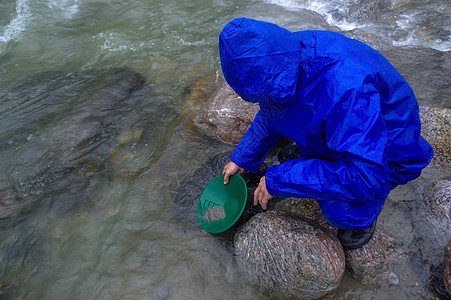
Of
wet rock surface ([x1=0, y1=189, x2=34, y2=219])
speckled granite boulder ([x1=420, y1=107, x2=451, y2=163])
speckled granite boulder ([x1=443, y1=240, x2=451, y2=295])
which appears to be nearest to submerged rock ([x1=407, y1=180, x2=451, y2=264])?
speckled granite boulder ([x1=443, y1=240, x2=451, y2=295])

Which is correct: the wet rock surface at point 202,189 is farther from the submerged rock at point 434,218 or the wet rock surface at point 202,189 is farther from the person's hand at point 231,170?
the submerged rock at point 434,218

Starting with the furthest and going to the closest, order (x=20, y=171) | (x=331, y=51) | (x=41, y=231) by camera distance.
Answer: (x=20, y=171) < (x=41, y=231) < (x=331, y=51)

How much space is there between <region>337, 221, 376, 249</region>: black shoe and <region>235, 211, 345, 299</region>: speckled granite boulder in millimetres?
75

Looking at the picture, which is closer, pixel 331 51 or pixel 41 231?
pixel 331 51

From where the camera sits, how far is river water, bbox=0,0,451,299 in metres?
2.93

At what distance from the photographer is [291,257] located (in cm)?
256

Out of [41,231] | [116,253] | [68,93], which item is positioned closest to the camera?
[116,253]

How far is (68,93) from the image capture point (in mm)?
4879

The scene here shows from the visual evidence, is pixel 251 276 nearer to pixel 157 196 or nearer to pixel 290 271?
pixel 290 271

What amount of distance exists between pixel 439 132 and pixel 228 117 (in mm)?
2131

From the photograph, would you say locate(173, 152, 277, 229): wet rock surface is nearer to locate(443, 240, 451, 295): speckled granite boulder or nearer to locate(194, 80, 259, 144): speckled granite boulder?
locate(194, 80, 259, 144): speckled granite boulder

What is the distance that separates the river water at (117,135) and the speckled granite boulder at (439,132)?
159 centimetres

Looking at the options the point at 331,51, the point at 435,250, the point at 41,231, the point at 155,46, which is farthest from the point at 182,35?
the point at 435,250

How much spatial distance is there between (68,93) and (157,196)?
2472mm
